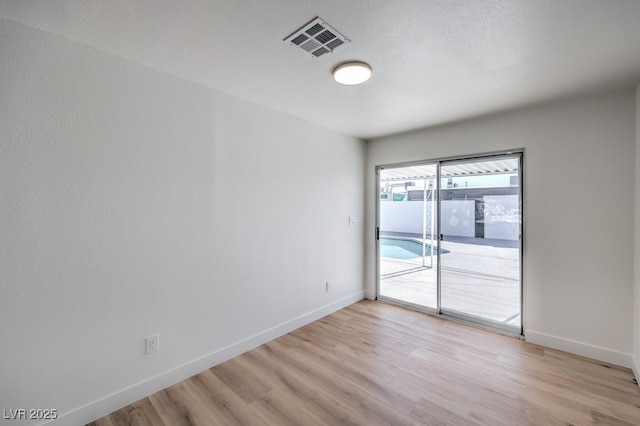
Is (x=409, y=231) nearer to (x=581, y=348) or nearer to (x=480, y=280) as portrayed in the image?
(x=480, y=280)

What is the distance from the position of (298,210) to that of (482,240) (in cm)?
230

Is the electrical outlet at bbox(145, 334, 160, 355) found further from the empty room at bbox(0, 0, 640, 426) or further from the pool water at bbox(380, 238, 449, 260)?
the pool water at bbox(380, 238, 449, 260)

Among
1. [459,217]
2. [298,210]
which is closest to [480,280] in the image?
[459,217]

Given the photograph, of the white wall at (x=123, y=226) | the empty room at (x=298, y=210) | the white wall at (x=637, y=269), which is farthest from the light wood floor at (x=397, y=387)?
the white wall at (x=123, y=226)

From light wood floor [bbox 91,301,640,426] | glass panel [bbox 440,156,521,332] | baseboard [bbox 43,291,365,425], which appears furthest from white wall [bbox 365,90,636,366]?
baseboard [bbox 43,291,365,425]

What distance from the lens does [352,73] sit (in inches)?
84.9

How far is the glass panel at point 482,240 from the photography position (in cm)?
321

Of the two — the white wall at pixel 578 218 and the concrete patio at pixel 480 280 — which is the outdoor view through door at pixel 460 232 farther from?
the white wall at pixel 578 218

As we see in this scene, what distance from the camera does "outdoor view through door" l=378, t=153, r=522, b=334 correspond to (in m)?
3.23

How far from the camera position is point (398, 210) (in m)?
4.29

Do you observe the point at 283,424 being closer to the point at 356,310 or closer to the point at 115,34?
the point at 356,310

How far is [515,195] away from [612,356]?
172 cm

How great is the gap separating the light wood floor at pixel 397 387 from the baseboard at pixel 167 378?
0.19 ft

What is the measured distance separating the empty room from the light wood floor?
0.02 meters
